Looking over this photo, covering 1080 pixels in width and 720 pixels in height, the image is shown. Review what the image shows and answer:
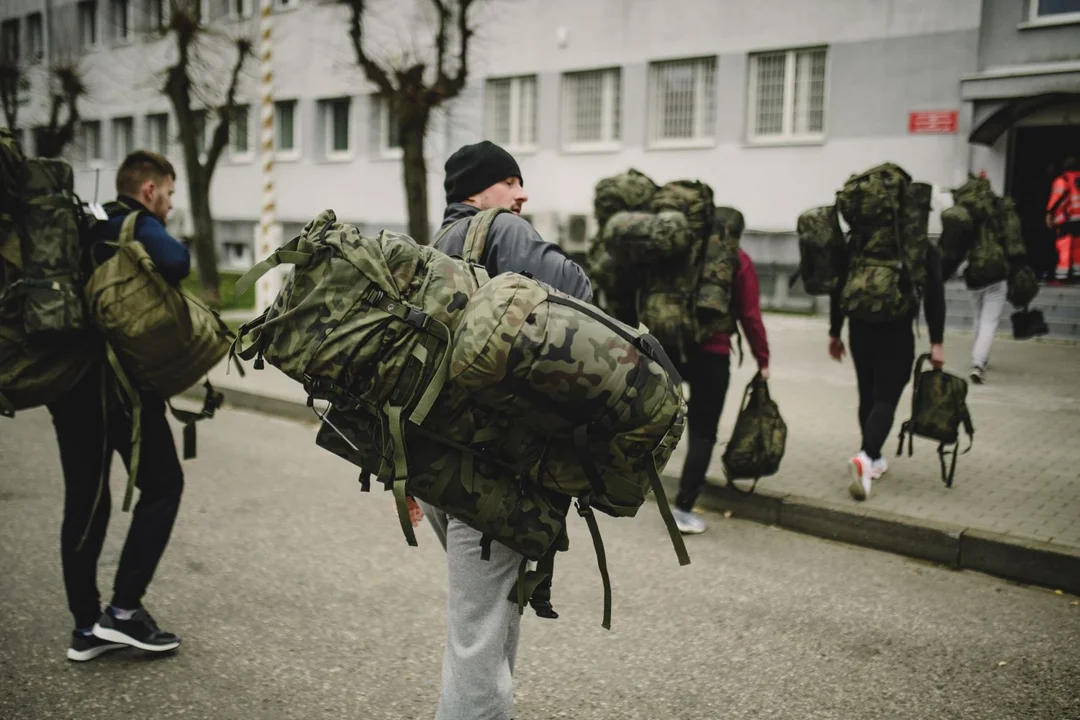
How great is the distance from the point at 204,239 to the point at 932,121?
38.7 ft

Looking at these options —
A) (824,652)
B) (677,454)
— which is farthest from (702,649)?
(677,454)

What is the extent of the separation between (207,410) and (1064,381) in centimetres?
859

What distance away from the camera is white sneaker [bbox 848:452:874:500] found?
5758 millimetres

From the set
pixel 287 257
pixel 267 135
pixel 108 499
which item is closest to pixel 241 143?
pixel 267 135

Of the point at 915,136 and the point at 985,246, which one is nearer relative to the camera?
the point at 985,246

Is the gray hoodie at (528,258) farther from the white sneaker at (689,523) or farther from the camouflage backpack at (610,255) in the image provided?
the white sneaker at (689,523)

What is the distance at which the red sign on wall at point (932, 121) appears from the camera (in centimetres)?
1469

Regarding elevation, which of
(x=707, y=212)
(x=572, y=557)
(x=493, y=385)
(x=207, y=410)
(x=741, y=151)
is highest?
(x=741, y=151)

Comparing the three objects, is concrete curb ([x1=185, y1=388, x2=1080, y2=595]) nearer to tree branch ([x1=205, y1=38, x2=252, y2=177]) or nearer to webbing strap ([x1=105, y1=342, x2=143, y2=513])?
webbing strap ([x1=105, y1=342, x2=143, y2=513])

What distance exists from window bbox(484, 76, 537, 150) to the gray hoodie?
17626 millimetres

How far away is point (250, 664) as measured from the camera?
150 inches

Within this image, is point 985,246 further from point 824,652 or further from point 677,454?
point 824,652

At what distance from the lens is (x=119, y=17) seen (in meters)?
30.0

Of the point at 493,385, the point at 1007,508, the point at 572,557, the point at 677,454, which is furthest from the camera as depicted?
the point at 677,454
